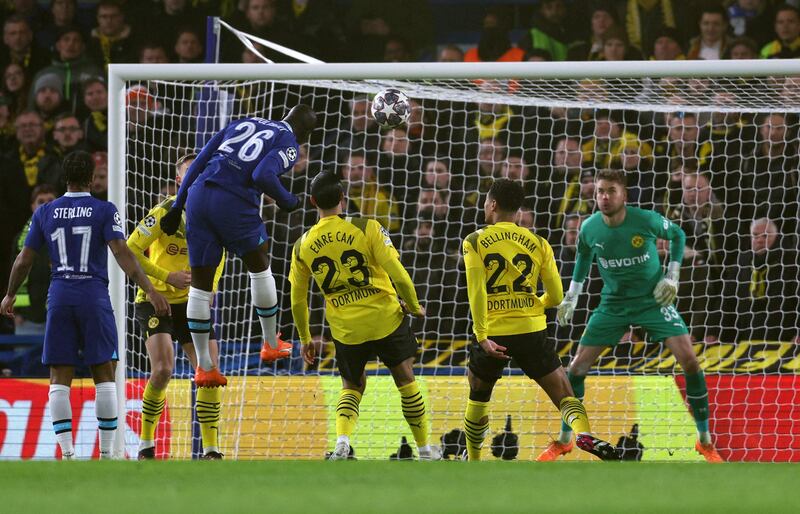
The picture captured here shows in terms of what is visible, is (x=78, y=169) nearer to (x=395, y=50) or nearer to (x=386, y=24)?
(x=395, y=50)

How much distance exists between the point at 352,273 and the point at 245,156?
96 centimetres

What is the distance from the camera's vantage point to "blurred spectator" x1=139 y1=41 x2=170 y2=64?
485 inches

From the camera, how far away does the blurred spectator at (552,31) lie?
1248cm

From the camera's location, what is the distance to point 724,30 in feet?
39.5

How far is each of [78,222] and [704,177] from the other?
5.48 meters

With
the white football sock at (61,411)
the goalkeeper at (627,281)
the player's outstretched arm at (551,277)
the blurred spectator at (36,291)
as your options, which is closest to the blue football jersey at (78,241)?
the white football sock at (61,411)

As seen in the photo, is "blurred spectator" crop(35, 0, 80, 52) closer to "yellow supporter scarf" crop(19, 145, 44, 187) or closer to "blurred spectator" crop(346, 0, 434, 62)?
"yellow supporter scarf" crop(19, 145, 44, 187)

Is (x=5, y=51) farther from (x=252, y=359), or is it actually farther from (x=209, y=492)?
(x=209, y=492)

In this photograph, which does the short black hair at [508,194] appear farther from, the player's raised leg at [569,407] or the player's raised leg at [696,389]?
the player's raised leg at [696,389]

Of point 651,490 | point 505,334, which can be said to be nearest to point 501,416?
point 505,334

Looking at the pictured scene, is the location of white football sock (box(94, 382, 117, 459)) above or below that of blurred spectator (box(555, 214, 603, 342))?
below

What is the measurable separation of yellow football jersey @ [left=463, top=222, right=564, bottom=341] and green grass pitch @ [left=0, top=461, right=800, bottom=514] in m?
1.67

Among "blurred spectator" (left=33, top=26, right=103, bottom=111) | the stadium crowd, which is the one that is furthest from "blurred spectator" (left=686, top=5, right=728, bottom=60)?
"blurred spectator" (left=33, top=26, right=103, bottom=111)

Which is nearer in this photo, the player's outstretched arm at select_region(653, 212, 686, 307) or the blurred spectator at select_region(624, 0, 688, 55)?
the player's outstretched arm at select_region(653, 212, 686, 307)
